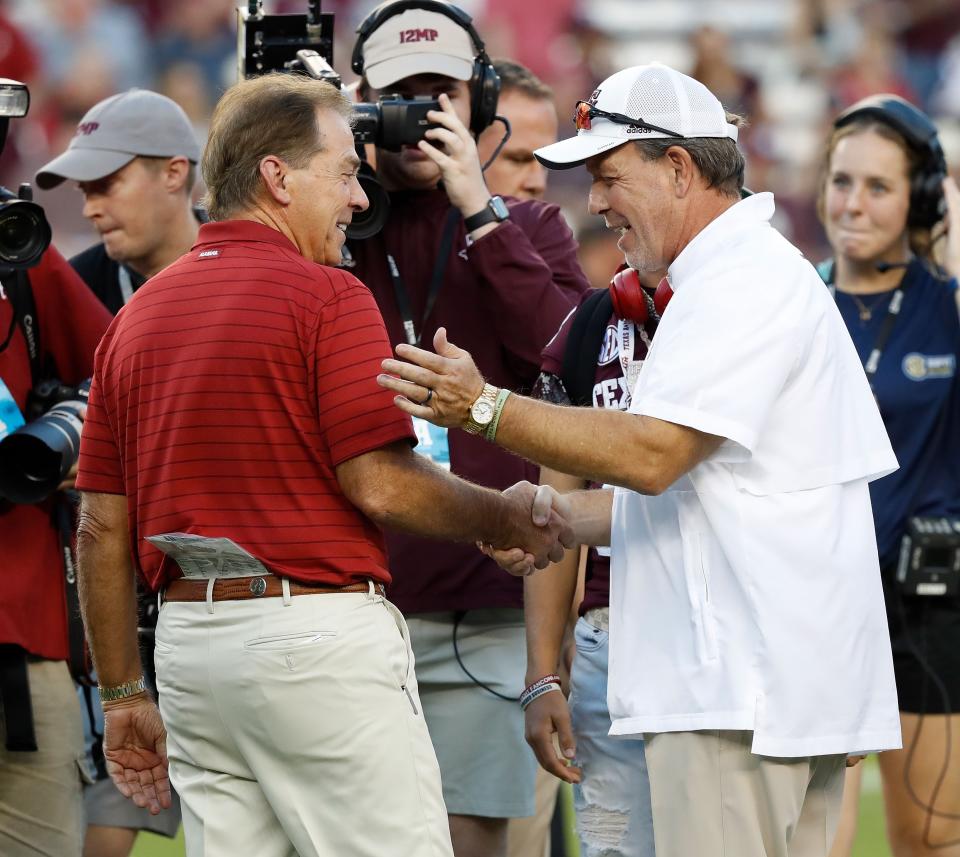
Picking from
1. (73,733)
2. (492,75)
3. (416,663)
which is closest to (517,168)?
(492,75)

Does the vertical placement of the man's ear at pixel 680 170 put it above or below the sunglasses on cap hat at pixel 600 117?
below

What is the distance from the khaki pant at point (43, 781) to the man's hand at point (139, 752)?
0.57m

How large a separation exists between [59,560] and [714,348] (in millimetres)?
1874

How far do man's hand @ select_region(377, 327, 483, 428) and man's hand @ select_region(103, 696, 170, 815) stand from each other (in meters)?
0.96

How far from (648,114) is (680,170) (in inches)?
4.9

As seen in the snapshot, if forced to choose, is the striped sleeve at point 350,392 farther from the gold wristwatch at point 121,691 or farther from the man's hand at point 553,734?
the man's hand at point 553,734

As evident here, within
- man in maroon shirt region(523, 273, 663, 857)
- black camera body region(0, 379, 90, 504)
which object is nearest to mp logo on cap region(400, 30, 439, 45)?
man in maroon shirt region(523, 273, 663, 857)

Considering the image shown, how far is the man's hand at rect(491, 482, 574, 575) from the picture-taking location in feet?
10.0

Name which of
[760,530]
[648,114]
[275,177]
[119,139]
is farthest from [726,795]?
[119,139]

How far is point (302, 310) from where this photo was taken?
2.74m

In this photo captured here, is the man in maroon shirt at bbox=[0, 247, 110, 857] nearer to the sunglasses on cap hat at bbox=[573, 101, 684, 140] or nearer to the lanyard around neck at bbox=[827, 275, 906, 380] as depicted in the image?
the sunglasses on cap hat at bbox=[573, 101, 684, 140]

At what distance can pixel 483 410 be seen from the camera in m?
2.71

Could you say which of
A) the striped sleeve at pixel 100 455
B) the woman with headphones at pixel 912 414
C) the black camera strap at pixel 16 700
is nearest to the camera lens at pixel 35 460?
the black camera strap at pixel 16 700

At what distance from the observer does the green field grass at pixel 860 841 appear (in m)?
5.91
